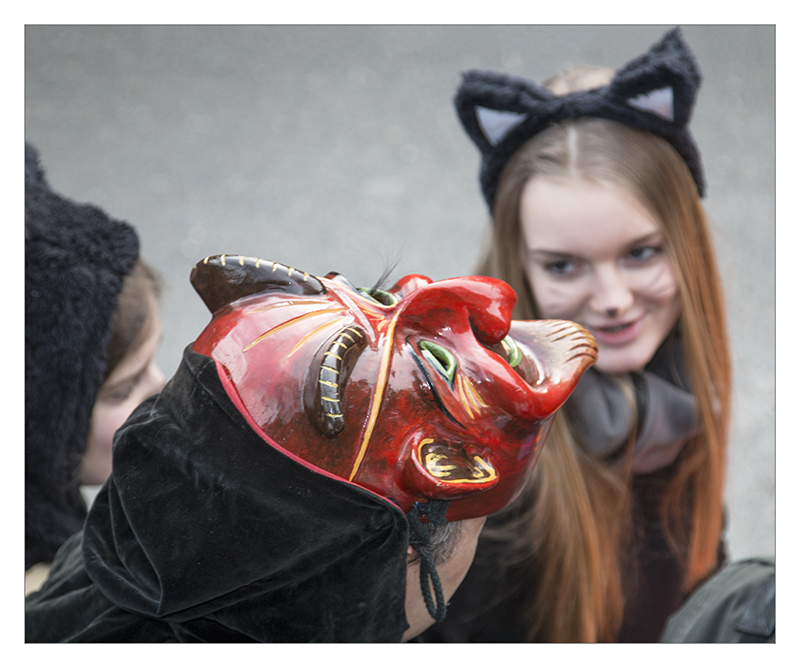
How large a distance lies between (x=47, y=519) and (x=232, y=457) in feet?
2.16

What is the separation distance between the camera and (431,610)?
766 mm

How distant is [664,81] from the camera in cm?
121

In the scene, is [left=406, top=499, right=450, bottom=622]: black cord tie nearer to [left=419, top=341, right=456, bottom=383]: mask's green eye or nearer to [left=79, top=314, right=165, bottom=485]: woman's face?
[left=419, top=341, right=456, bottom=383]: mask's green eye

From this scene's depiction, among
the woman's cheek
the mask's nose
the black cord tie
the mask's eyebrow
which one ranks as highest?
the woman's cheek

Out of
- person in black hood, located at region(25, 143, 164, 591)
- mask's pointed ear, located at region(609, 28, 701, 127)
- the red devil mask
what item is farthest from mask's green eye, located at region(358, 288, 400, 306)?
mask's pointed ear, located at region(609, 28, 701, 127)

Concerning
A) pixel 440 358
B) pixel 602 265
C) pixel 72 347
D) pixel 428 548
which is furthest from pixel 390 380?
pixel 602 265

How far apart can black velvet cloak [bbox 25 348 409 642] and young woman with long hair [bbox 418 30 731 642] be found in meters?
0.63

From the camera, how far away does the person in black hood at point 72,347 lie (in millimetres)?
1045

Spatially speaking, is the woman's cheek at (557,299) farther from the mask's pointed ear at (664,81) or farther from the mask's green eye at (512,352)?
the mask's green eye at (512,352)

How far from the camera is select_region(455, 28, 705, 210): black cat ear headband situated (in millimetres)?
1219

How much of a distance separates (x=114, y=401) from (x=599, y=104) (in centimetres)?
98

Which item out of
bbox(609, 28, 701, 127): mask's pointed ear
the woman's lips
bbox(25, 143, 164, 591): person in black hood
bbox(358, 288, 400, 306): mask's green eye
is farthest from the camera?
the woman's lips

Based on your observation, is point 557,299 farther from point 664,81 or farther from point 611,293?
point 664,81

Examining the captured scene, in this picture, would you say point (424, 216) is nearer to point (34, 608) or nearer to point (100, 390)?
point (100, 390)
